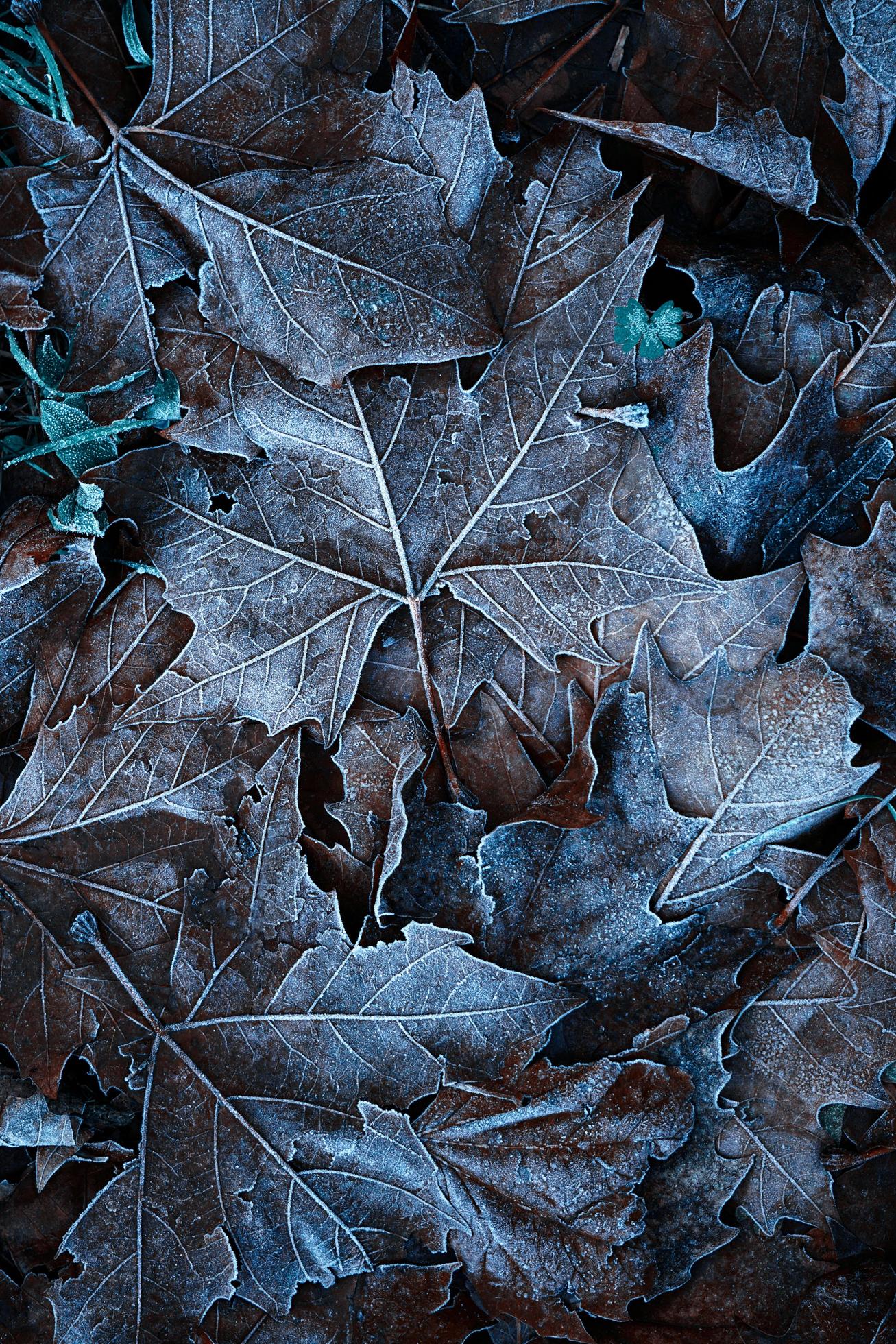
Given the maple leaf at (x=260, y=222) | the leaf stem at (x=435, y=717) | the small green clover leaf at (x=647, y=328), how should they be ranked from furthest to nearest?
the leaf stem at (x=435, y=717)
the small green clover leaf at (x=647, y=328)
the maple leaf at (x=260, y=222)

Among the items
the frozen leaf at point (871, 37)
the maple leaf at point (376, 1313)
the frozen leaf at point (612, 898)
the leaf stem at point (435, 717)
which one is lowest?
the maple leaf at point (376, 1313)

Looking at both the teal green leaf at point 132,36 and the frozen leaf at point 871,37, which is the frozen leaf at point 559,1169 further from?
the teal green leaf at point 132,36

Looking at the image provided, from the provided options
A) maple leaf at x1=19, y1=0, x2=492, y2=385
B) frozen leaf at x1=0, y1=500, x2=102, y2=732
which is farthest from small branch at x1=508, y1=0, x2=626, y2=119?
frozen leaf at x1=0, y1=500, x2=102, y2=732

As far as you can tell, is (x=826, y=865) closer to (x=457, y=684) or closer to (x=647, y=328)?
(x=457, y=684)

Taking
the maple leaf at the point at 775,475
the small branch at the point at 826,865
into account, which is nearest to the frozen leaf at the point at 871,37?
the maple leaf at the point at 775,475

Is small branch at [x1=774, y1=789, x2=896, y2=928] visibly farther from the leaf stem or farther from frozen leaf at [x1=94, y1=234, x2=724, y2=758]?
the leaf stem

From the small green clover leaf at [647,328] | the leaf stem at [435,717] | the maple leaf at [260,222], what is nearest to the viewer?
the maple leaf at [260,222]

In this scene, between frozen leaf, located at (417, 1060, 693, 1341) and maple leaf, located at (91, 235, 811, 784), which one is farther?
maple leaf, located at (91, 235, 811, 784)
